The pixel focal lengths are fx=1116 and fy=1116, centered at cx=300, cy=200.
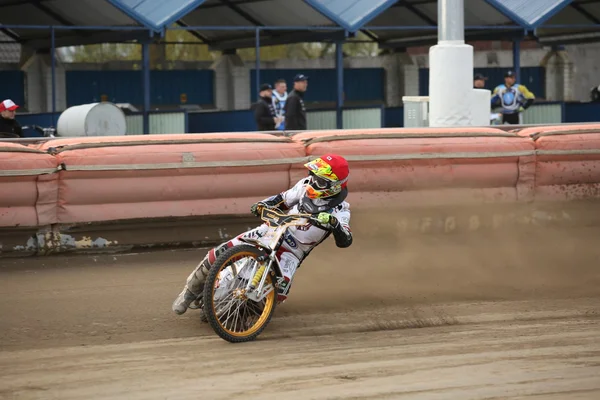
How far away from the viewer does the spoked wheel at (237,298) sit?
824 centimetres

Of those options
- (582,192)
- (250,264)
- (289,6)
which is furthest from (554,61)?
(250,264)

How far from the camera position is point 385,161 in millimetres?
12633

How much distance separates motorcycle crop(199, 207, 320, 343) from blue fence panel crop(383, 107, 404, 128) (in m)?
18.9

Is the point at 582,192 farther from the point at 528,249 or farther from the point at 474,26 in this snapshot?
the point at 474,26

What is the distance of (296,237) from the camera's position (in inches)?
350

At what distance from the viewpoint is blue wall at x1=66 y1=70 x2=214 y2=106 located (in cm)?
2884

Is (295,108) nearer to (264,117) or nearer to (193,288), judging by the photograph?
(264,117)

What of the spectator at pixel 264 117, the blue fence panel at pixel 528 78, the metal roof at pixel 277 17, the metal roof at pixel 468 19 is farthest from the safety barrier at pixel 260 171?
the blue fence panel at pixel 528 78

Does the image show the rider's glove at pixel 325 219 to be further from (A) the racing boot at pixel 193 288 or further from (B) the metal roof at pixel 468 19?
(B) the metal roof at pixel 468 19

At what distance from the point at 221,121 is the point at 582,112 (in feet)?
30.9

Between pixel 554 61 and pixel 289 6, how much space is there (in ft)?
39.9

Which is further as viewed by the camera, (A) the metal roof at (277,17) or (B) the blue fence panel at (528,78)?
(B) the blue fence panel at (528,78)

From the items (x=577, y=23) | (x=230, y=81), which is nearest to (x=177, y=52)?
(x=230, y=81)

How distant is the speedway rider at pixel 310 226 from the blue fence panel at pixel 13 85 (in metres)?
19.6
